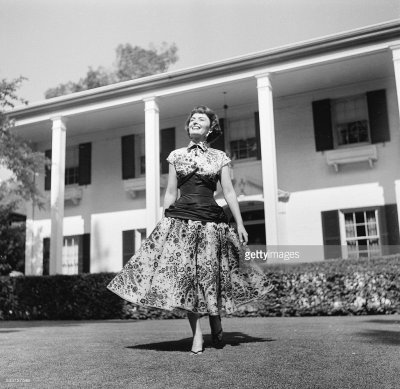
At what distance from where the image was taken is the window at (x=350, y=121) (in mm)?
12570

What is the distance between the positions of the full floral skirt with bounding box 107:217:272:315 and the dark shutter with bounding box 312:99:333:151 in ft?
31.3

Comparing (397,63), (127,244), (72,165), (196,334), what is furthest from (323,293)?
(72,165)

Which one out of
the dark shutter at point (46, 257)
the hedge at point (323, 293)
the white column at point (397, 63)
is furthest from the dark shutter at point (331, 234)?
the dark shutter at point (46, 257)

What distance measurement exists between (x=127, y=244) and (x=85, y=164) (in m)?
3.03

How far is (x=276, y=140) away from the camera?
44.0 ft

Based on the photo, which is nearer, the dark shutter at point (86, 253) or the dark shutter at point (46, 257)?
the dark shutter at point (86, 253)

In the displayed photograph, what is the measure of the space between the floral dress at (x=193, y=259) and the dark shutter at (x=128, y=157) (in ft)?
37.8

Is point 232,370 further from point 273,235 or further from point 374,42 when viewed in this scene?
point 374,42

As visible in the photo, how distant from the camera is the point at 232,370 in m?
2.65

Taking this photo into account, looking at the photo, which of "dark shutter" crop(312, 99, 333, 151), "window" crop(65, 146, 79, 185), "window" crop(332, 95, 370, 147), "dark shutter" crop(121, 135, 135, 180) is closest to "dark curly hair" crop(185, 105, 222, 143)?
"dark shutter" crop(312, 99, 333, 151)

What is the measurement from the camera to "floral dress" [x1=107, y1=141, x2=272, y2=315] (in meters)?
3.45

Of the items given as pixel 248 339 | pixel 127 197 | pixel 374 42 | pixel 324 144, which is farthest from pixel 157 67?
pixel 248 339

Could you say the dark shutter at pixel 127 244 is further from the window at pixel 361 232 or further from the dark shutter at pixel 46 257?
the window at pixel 361 232

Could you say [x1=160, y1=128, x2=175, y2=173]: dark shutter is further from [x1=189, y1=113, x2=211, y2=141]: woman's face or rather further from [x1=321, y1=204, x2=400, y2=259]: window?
[x1=189, y1=113, x2=211, y2=141]: woman's face
